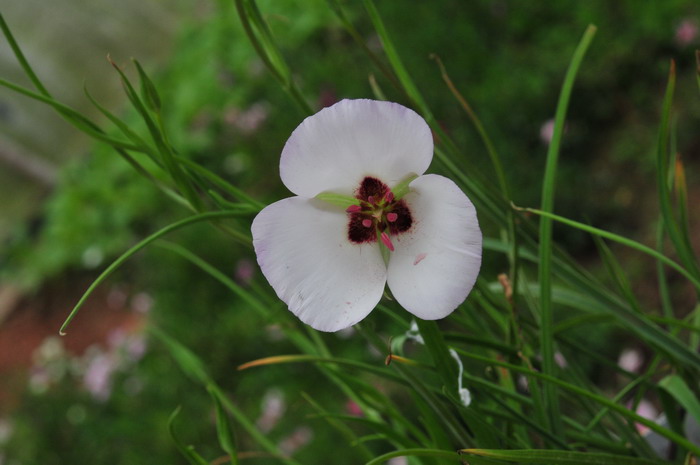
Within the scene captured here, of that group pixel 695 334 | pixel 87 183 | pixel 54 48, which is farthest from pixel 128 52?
pixel 695 334

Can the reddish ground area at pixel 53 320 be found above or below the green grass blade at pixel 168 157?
below

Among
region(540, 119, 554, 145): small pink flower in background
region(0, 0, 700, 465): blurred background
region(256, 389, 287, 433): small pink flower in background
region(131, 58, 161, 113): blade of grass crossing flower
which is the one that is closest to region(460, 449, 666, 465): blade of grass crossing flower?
region(131, 58, 161, 113): blade of grass crossing flower

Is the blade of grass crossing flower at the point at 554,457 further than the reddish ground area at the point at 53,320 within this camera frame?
No

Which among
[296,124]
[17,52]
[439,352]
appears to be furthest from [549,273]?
[296,124]

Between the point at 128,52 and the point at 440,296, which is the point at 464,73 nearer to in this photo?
the point at 440,296

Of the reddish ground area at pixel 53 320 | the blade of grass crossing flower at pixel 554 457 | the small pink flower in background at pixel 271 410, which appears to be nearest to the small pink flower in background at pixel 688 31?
the small pink flower in background at pixel 271 410

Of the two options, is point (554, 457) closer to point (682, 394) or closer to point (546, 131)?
point (682, 394)

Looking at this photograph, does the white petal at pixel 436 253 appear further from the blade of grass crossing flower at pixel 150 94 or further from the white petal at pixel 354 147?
the blade of grass crossing flower at pixel 150 94
